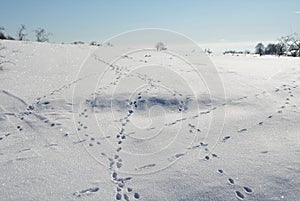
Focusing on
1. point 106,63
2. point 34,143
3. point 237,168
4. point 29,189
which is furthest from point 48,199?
point 106,63

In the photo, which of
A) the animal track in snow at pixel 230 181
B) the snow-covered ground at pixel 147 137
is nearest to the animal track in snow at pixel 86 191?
the snow-covered ground at pixel 147 137

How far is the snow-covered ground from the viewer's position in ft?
13.3

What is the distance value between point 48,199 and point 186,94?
5355 mm

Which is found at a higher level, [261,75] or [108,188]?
[261,75]

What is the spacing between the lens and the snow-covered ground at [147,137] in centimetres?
405

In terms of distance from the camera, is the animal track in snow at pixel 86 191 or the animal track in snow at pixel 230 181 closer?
the animal track in snow at pixel 86 191

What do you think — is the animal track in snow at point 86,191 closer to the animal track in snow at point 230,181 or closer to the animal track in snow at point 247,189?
the animal track in snow at point 230,181

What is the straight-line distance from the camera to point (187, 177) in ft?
14.1

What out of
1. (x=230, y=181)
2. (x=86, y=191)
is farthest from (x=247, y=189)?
(x=86, y=191)

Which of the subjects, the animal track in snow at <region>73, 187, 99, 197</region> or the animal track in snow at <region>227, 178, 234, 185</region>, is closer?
the animal track in snow at <region>73, 187, 99, 197</region>

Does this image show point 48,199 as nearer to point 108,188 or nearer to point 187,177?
point 108,188

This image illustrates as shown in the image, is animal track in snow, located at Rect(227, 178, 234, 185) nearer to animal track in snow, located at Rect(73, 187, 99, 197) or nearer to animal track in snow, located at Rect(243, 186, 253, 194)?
animal track in snow, located at Rect(243, 186, 253, 194)

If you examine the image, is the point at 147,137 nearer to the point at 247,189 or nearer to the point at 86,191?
the point at 86,191

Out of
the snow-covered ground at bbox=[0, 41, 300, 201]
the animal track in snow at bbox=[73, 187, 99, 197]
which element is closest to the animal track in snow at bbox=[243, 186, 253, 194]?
the snow-covered ground at bbox=[0, 41, 300, 201]
